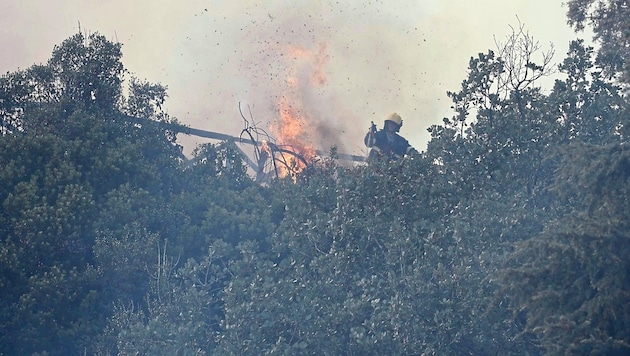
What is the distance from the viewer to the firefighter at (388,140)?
82.0ft

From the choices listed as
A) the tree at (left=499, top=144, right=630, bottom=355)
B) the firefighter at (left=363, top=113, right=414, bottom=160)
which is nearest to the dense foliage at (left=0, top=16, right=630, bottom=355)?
the tree at (left=499, top=144, right=630, bottom=355)

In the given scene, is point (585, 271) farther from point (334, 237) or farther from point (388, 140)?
point (388, 140)

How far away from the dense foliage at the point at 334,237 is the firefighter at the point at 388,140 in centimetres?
308

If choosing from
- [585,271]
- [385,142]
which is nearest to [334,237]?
[585,271]

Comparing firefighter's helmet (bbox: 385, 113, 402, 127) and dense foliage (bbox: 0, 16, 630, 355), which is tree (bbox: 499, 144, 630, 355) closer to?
dense foliage (bbox: 0, 16, 630, 355)

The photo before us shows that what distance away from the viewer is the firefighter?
2500cm

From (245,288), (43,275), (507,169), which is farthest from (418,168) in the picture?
(43,275)

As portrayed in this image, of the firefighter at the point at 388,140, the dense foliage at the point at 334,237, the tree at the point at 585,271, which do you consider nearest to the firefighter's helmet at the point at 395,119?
the firefighter at the point at 388,140

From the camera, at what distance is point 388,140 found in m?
25.4

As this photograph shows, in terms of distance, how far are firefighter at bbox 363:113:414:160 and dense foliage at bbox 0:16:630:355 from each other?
3.08 m

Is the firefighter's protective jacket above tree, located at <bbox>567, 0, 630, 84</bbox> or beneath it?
beneath

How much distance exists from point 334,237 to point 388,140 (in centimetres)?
761

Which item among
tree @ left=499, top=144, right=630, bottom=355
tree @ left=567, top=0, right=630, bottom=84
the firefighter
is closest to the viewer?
tree @ left=499, top=144, right=630, bottom=355

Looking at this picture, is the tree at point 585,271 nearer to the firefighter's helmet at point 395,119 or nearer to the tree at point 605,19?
the tree at point 605,19
